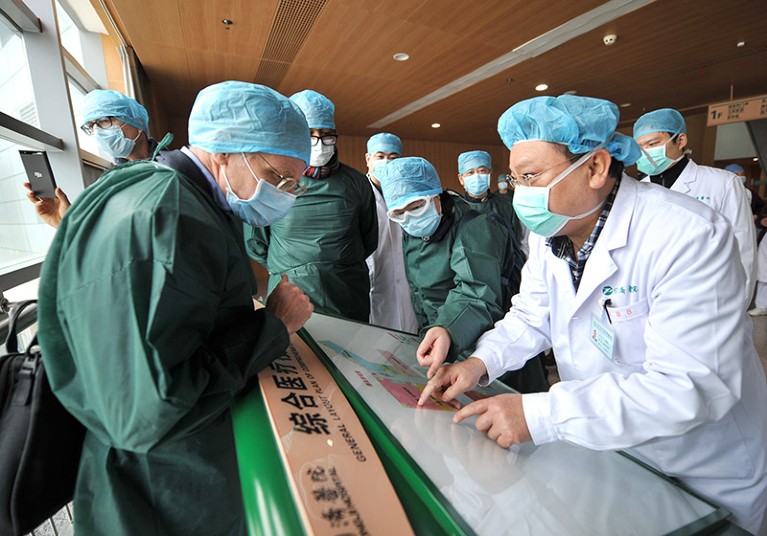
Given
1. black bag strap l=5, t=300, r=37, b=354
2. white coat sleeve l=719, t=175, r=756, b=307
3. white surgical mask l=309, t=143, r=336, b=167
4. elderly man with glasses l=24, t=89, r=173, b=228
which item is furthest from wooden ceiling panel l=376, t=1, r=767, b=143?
black bag strap l=5, t=300, r=37, b=354

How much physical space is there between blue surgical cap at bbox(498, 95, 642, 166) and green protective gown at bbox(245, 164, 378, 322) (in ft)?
4.08

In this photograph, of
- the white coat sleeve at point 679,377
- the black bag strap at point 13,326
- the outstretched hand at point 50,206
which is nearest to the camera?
the white coat sleeve at point 679,377

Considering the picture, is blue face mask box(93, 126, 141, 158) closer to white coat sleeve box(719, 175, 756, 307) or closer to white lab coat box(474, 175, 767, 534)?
white lab coat box(474, 175, 767, 534)

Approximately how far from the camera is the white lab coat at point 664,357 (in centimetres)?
76

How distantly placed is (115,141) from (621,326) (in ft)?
9.19

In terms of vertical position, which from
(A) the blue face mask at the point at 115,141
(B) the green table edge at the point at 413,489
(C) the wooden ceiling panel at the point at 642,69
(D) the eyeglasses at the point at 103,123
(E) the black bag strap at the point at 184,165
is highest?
(C) the wooden ceiling panel at the point at 642,69

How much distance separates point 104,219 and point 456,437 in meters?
0.81

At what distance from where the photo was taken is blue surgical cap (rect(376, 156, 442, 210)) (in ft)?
6.01

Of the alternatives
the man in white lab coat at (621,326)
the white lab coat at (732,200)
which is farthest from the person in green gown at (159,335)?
the white lab coat at (732,200)

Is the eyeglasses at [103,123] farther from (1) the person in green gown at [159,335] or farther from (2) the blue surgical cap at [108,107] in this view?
(1) the person in green gown at [159,335]

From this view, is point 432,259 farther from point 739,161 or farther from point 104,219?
point 739,161

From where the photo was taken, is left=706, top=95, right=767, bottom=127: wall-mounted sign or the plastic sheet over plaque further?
left=706, top=95, right=767, bottom=127: wall-mounted sign

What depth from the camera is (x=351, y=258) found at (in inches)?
87.9

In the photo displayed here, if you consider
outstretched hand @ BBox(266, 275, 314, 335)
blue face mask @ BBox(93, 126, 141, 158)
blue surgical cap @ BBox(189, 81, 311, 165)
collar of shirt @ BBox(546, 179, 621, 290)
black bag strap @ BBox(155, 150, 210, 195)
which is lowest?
outstretched hand @ BBox(266, 275, 314, 335)
